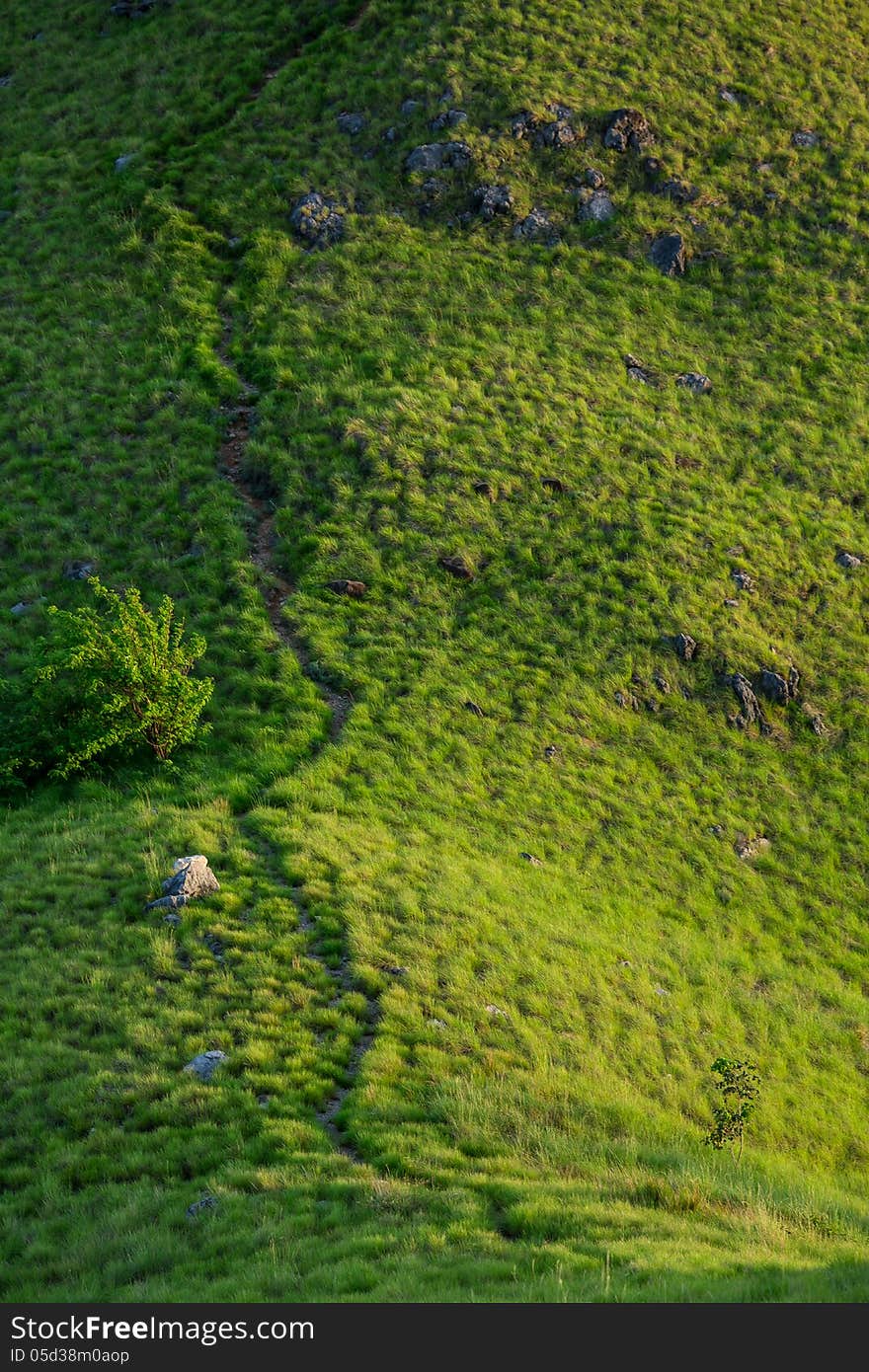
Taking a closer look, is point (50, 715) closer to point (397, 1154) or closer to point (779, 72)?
point (397, 1154)

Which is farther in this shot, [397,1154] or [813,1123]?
[813,1123]

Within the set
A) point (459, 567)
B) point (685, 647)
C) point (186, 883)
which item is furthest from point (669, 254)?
point (186, 883)

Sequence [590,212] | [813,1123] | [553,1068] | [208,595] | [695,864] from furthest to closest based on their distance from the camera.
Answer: [590,212] → [208,595] → [695,864] → [813,1123] → [553,1068]

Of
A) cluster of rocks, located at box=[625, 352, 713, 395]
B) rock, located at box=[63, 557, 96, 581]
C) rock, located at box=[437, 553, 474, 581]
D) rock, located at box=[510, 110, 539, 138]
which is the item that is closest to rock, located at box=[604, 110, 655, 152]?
rock, located at box=[510, 110, 539, 138]

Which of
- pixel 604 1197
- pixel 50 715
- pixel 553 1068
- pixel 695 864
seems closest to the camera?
pixel 604 1197

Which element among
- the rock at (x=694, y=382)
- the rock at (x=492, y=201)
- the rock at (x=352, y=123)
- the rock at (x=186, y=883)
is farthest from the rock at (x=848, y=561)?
the rock at (x=352, y=123)

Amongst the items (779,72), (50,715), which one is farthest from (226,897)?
(779,72)

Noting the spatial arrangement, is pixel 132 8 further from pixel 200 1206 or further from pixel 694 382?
pixel 200 1206

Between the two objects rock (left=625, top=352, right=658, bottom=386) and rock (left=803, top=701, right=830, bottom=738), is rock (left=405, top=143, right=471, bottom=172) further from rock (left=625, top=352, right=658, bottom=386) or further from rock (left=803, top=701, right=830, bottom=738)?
rock (left=803, top=701, right=830, bottom=738)
